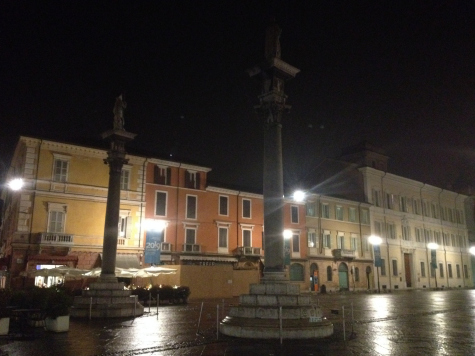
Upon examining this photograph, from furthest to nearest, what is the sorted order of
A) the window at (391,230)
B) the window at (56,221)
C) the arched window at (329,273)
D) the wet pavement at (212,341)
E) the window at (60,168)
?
1. the window at (391,230)
2. the arched window at (329,273)
3. the window at (60,168)
4. the window at (56,221)
5. the wet pavement at (212,341)

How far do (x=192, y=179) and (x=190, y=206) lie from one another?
2.55 m

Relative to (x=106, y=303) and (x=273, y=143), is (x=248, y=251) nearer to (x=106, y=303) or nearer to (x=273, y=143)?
(x=106, y=303)

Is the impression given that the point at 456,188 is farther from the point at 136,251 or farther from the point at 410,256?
the point at 136,251

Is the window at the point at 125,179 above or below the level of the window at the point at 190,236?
above

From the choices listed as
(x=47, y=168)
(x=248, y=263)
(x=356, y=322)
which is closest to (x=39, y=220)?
(x=47, y=168)

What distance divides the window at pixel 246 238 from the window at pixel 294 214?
5085 mm

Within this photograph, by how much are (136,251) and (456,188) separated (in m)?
62.8

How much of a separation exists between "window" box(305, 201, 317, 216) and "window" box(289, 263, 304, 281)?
5.57 metres

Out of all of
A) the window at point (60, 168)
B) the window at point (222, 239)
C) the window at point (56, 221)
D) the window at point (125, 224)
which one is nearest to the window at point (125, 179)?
the window at point (125, 224)

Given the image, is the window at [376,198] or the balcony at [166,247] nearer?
the balcony at [166,247]

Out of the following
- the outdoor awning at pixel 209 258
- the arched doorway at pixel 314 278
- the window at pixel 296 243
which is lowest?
the arched doorway at pixel 314 278

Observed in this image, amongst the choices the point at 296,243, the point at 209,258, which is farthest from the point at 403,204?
the point at 209,258

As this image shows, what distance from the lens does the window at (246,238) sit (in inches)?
1743

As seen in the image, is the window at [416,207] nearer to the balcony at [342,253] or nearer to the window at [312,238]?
the balcony at [342,253]
